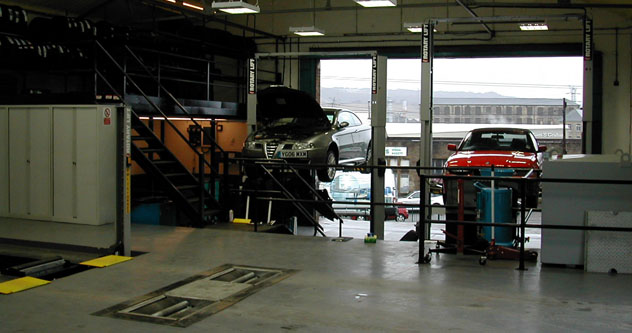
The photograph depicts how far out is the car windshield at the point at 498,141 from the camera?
1260cm

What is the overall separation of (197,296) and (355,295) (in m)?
1.52

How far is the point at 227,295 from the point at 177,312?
1.95 feet

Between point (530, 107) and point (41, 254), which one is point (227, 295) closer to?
point (41, 254)

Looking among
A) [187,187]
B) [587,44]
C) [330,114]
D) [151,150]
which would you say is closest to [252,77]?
[330,114]

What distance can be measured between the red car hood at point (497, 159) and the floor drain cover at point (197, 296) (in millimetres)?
5507

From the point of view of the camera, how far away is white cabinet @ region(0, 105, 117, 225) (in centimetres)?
1026

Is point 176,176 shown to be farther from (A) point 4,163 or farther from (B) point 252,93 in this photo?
(A) point 4,163

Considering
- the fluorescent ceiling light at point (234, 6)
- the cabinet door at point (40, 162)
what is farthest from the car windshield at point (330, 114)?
the cabinet door at point (40, 162)

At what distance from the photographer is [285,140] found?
1325 cm

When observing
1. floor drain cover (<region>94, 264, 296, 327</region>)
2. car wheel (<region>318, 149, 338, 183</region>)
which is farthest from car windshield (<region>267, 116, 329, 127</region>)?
floor drain cover (<region>94, 264, 296, 327</region>)

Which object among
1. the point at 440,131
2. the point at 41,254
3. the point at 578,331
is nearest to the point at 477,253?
the point at 578,331

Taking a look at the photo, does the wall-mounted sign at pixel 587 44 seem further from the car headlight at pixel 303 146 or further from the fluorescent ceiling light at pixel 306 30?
the fluorescent ceiling light at pixel 306 30

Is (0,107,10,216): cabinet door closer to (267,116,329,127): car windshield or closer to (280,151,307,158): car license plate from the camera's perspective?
(280,151,307,158): car license plate

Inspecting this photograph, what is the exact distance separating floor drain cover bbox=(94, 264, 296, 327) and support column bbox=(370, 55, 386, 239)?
4.71m
